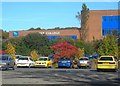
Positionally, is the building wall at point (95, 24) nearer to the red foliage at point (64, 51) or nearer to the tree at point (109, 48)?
the red foliage at point (64, 51)

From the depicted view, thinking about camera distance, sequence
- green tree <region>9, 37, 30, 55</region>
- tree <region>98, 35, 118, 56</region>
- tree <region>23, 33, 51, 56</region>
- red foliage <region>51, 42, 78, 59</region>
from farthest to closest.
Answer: tree <region>23, 33, 51, 56</region> → green tree <region>9, 37, 30, 55</region> → red foliage <region>51, 42, 78, 59</region> → tree <region>98, 35, 118, 56</region>

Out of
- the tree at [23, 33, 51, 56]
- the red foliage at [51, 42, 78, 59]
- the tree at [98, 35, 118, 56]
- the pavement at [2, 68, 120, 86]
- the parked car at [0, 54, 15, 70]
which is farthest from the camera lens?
the tree at [23, 33, 51, 56]

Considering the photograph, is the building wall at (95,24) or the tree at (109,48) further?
the building wall at (95,24)

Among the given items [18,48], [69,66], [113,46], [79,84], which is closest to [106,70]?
[69,66]

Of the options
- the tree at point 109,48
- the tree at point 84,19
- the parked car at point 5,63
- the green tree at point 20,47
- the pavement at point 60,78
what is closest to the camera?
the pavement at point 60,78

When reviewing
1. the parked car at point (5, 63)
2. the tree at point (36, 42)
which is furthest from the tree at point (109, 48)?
the tree at point (36, 42)

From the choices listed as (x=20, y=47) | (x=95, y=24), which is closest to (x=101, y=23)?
(x=95, y=24)

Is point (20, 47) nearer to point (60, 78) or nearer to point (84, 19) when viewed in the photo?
point (84, 19)

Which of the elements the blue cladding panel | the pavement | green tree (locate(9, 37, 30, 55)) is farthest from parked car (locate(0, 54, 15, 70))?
the blue cladding panel

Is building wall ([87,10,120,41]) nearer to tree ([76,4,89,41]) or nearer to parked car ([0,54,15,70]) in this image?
tree ([76,4,89,41])

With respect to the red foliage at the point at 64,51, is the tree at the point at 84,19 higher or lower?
higher

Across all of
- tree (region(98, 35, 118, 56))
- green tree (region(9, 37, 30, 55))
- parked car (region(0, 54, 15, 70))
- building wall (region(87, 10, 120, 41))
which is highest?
building wall (region(87, 10, 120, 41))

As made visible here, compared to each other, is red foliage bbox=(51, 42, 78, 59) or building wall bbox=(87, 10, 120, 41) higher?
building wall bbox=(87, 10, 120, 41)

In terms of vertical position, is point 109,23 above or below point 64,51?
above
